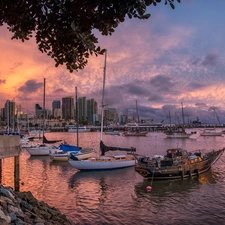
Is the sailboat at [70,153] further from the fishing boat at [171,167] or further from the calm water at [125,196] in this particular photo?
the fishing boat at [171,167]

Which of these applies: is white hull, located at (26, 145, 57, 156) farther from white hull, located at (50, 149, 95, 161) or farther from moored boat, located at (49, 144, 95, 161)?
white hull, located at (50, 149, 95, 161)

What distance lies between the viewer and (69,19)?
4.97 metres

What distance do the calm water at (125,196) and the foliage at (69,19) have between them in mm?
10825

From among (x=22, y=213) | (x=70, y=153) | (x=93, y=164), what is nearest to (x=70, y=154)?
(x=70, y=153)

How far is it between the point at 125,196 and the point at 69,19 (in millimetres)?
15326

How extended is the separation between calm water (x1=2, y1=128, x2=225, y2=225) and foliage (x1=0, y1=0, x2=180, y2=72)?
10825 mm

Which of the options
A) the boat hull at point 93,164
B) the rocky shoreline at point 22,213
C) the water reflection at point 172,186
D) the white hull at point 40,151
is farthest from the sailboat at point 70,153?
the rocky shoreline at point 22,213

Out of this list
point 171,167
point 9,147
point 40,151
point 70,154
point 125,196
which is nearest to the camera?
point 9,147

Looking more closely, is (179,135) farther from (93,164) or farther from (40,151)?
(93,164)

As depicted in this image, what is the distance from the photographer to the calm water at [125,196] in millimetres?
14273

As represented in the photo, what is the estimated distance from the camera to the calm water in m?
14.3

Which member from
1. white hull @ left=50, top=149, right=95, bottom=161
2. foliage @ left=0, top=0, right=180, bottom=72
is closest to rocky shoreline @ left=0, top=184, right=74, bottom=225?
foliage @ left=0, top=0, right=180, bottom=72

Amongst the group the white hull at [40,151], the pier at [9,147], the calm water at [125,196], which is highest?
the pier at [9,147]

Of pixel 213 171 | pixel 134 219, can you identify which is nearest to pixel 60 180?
pixel 134 219
